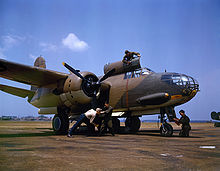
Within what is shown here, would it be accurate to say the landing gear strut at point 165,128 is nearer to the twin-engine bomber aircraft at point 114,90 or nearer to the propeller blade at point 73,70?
the twin-engine bomber aircraft at point 114,90

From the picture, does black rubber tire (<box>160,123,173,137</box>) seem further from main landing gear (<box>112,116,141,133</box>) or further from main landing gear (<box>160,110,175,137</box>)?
main landing gear (<box>112,116,141,133</box>)

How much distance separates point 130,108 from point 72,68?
4.33 meters

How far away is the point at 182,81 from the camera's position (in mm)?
11203

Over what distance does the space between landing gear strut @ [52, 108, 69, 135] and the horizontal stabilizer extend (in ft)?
15.3

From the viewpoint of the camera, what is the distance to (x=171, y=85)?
11297 mm

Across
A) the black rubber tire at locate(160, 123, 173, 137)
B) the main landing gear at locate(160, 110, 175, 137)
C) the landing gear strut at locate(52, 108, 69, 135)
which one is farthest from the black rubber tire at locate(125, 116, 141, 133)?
the landing gear strut at locate(52, 108, 69, 135)

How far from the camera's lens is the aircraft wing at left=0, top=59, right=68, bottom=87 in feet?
36.9

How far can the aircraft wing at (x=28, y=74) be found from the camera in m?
11.2

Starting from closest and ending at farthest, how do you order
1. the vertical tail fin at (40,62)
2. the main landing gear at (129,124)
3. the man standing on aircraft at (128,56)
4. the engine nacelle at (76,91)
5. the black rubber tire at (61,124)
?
the engine nacelle at (76,91) < the black rubber tire at (61,124) < the man standing on aircraft at (128,56) < the main landing gear at (129,124) < the vertical tail fin at (40,62)

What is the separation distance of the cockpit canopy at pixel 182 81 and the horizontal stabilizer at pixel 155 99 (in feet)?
2.84

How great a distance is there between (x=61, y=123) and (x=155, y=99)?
225 inches

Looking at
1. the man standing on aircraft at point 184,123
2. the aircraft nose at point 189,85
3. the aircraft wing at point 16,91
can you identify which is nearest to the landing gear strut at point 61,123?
the aircraft wing at point 16,91

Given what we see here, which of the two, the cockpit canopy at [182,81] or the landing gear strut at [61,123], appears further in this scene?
the landing gear strut at [61,123]

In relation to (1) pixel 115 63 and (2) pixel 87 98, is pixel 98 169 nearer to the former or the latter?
(2) pixel 87 98
